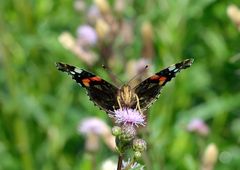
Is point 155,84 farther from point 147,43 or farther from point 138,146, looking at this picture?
point 147,43

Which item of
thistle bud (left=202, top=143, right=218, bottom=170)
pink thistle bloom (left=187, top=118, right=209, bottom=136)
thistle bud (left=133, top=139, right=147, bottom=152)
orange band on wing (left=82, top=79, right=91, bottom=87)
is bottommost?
thistle bud (left=133, top=139, right=147, bottom=152)

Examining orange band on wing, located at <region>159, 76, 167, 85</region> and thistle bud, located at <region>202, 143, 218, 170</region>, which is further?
thistle bud, located at <region>202, 143, 218, 170</region>

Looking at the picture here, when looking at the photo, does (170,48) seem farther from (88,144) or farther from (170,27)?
(88,144)

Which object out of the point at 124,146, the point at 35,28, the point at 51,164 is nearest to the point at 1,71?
the point at 35,28

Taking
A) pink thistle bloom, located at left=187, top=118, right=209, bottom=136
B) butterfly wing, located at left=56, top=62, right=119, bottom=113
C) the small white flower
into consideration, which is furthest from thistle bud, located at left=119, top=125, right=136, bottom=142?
the small white flower

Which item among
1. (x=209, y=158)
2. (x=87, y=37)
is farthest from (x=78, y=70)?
(x=87, y=37)

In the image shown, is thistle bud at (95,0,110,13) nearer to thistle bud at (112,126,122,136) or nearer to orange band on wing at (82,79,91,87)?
orange band on wing at (82,79,91,87)
